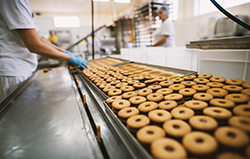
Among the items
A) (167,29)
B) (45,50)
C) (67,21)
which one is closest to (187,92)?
(45,50)

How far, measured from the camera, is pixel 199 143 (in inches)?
19.4

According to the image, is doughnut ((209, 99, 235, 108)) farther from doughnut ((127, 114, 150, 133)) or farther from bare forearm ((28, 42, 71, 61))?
bare forearm ((28, 42, 71, 61))

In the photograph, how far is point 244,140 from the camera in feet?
1.54

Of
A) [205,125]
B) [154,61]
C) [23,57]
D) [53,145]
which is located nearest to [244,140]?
[205,125]

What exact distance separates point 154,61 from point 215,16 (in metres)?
3.99

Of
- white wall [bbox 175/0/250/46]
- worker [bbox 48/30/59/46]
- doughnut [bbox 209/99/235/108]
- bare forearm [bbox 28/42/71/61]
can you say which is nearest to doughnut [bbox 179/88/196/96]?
doughnut [bbox 209/99/235/108]

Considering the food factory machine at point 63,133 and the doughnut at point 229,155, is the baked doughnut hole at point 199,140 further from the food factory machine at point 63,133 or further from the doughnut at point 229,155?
the food factory machine at point 63,133

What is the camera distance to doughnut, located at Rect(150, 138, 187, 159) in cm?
46

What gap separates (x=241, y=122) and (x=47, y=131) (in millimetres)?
996

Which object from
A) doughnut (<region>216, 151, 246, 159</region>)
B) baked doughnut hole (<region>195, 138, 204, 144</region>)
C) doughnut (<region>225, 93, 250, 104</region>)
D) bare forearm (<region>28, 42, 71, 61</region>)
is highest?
bare forearm (<region>28, 42, 71, 61</region>)

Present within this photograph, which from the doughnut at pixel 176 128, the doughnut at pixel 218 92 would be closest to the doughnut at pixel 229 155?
the doughnut at pixel 176 128

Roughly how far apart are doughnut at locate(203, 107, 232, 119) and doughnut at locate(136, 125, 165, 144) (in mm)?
278

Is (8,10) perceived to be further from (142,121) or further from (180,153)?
(180,153)

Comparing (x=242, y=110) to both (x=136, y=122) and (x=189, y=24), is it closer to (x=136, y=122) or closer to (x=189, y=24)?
(x=136, y=122)
